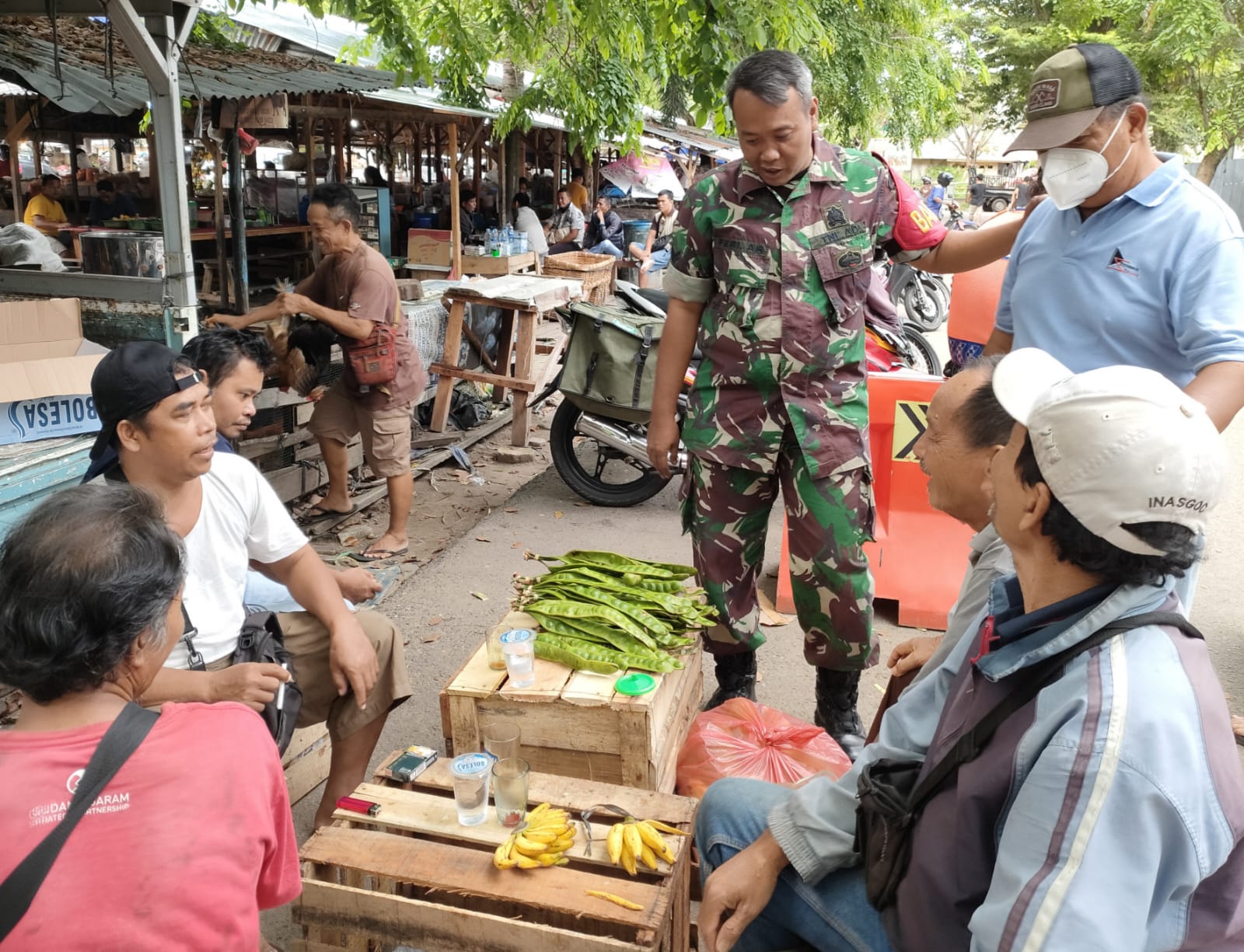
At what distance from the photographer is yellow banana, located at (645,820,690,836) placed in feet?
7.43

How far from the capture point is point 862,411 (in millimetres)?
3336

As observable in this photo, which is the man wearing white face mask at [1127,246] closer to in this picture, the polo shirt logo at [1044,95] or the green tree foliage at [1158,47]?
the polo shirt logo at [1044,95]

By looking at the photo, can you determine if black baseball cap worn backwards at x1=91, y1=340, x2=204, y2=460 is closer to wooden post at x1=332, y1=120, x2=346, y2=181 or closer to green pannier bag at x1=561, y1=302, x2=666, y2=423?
green pannier bag at x1=561, y1=302, x2=666, y2=423

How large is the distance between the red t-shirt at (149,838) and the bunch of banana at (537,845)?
0.63 m

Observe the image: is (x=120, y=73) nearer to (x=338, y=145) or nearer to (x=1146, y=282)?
(x=338, y=145)

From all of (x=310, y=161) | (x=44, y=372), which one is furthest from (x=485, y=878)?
(x=310, y=161)

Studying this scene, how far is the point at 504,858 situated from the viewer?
2141 millimetres

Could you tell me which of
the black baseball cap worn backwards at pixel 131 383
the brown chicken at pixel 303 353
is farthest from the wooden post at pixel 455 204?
the black baseball cap worn backwards at pixel 131 383

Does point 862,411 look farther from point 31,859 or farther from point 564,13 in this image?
point 564,13

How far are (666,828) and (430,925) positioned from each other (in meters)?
0.56

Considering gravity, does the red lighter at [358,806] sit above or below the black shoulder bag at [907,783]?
below

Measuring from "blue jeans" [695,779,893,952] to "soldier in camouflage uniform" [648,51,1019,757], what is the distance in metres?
1.25

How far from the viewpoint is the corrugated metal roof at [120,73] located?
7.17 m

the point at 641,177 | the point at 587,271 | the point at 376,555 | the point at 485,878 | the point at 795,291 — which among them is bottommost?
the point at 376,555
